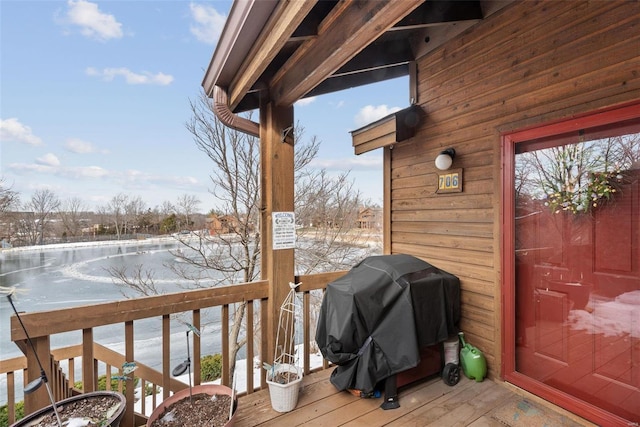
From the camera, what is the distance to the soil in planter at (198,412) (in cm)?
164

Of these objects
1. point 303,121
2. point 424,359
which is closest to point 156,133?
point 303,121

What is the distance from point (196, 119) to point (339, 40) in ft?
18.8

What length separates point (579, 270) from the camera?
196 cm

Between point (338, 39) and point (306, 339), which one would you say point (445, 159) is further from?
point (306, 339)

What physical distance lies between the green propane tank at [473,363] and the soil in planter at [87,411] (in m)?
2.45

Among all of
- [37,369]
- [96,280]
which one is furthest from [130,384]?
[96,280]

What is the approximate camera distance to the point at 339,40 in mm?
1560

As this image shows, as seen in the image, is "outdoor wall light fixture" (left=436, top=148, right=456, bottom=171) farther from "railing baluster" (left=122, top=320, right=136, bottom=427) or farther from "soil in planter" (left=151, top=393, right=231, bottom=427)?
"railing baluster" (left=122, top=320, right=136, bottom=427)

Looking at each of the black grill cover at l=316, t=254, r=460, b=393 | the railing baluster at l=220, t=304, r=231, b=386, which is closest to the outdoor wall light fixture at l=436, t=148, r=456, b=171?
the black grill cover at l=316, t=254, r=460, b=393

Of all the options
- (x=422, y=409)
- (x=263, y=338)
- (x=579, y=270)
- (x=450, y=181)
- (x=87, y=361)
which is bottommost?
(x=422, y=409)

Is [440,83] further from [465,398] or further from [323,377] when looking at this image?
[323,377]

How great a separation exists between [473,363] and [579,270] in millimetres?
1062

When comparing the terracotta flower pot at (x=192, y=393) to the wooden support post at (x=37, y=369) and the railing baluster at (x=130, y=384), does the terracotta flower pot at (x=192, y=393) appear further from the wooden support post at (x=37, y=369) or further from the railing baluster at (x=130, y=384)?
the wooden support post at (x=37, y=369)

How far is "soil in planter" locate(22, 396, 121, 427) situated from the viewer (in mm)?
1395
